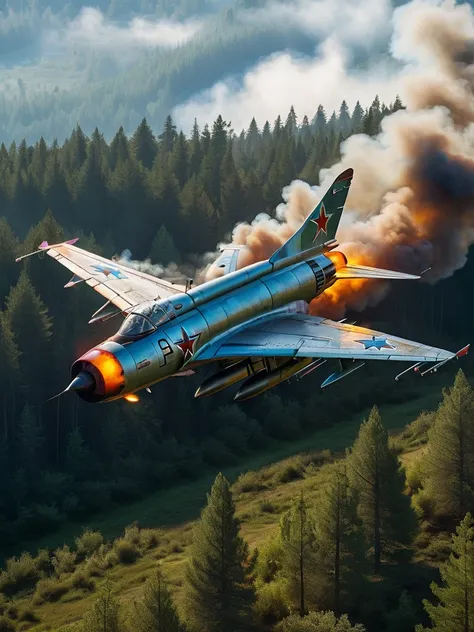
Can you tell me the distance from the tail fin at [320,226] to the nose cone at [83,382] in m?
15.1

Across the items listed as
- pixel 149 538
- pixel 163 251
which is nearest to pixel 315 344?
pixel 149 538

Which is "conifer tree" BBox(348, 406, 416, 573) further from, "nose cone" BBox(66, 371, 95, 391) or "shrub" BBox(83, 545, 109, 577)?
"nose cone" BBox(66, 371, 95, 391)

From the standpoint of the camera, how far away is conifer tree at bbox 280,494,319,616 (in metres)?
63.0

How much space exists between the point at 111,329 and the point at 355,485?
39.5 metres

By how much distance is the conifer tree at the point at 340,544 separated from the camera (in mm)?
62781

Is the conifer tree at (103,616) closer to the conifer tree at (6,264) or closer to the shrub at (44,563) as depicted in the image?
the shrub at (44,563)

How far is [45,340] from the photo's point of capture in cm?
9731

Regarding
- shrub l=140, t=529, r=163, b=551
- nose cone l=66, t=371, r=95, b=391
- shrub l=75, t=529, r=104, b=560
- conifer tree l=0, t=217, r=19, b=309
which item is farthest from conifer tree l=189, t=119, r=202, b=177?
nose cone l=66, t=371, r=95, b=391

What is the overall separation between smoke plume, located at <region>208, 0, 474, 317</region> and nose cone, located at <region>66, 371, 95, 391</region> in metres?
18.6

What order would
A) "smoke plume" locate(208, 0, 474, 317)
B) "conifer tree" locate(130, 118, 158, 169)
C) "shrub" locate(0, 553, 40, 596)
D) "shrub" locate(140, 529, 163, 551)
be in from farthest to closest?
1. "conifer tree" locate(130, 118, 158, 169)
2. "shrub" locate(140, 529, 163, 551)
3. "shrub" locate(0, 553, 40, 596)
4. "smoke plume" locate(208, 0, 474, 317)

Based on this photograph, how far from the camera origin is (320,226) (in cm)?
5884

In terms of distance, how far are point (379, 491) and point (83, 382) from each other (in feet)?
110

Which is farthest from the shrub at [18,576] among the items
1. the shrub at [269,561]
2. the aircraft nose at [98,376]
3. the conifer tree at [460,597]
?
the aircraft nose at [98,376]

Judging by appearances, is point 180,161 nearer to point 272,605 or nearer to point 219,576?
point 272,605
